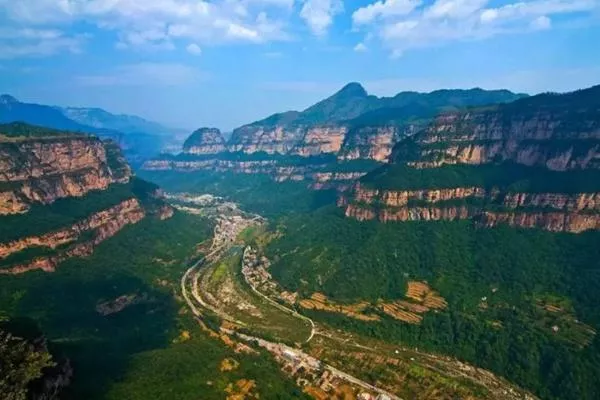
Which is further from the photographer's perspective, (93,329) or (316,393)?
(93,329)

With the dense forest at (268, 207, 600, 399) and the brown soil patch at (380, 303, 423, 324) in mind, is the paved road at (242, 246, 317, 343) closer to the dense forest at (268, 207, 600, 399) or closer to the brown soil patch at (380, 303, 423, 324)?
the dense forest at (268, 207, 600, 399)

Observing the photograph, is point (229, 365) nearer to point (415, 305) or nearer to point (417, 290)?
point (415, 305)

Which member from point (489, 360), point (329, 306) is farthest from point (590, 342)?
point (329, 306)

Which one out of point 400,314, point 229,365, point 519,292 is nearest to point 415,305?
point 400,314

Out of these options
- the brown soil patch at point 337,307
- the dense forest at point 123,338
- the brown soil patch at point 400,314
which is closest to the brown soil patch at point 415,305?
the brown soil patch at point 400,314

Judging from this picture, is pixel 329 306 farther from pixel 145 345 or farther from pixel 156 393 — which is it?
pixel 156 393

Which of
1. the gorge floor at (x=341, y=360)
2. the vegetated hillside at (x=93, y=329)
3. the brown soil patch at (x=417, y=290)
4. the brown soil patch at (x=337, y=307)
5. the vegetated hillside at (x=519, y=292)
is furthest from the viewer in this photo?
the brown soil patch at (x=417, y=290)

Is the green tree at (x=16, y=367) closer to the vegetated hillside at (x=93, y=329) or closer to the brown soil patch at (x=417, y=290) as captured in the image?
the vegetated hillside at (x=93, y=329)

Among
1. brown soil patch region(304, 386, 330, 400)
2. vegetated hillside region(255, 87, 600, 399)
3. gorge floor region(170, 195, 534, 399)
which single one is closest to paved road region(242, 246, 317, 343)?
gorge floor region(170, 195, 534, 399)

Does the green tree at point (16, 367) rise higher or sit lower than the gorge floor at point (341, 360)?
higher
